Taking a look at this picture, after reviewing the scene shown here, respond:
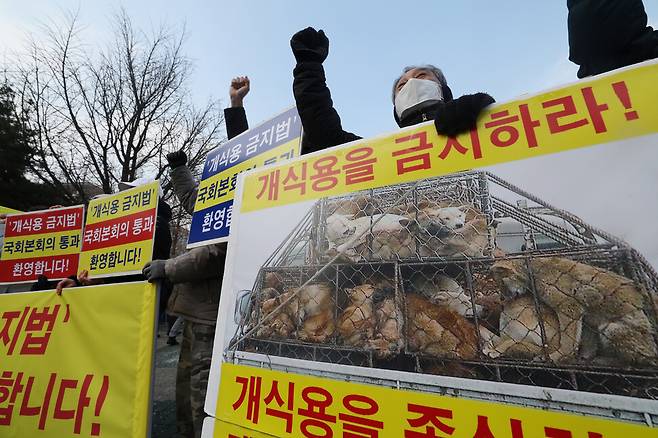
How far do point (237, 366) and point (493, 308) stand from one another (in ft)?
2.77

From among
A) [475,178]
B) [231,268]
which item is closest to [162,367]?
[231,268]

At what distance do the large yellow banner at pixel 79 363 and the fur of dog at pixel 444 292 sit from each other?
1472mm

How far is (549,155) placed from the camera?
0.80m

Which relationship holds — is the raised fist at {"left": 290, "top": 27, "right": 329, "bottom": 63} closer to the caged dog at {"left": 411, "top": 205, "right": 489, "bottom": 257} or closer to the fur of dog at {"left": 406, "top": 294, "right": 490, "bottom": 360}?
the caged dog at {"left": 411, "top": 205, "right": 489, "bottom": 257}

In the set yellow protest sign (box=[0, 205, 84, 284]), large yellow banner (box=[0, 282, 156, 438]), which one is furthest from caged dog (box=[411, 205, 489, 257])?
yellow protest sign (box=[0, 205, 84, 284])

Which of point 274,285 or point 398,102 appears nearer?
point 274,285

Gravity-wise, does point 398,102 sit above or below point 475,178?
above

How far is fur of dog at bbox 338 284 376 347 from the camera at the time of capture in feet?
3.08

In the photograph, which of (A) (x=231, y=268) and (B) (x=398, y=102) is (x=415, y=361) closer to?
(A) (x=231, y=268)

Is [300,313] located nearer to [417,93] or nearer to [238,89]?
[417,93]

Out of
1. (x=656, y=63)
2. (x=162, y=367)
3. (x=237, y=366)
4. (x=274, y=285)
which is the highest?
(x=656, y=63)

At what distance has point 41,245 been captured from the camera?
2971 millimetres

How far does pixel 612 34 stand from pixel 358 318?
51.3 inches

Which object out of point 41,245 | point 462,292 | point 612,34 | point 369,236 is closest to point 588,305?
point 462,292
